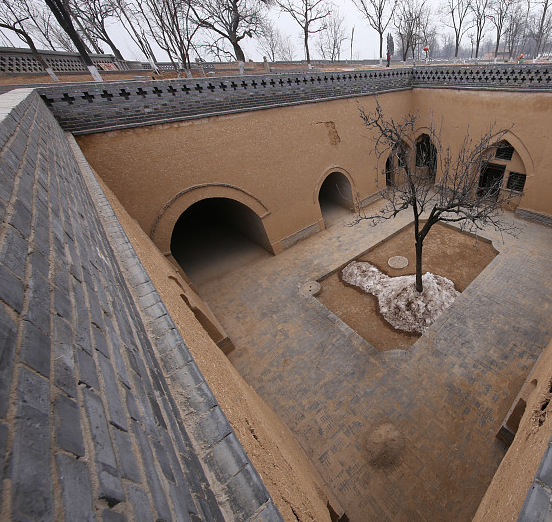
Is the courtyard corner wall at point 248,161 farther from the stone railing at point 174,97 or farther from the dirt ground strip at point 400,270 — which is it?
the dirt ground strip at point 400,270

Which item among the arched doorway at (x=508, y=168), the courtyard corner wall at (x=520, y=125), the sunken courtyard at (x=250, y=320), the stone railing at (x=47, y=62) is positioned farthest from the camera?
the stone railing at (x=47, y=62)

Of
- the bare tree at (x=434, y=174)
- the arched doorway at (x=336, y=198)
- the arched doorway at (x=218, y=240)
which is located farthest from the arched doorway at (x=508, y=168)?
the arched doorway at (x=218, y=240)

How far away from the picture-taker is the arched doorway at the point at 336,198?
35.1 feet

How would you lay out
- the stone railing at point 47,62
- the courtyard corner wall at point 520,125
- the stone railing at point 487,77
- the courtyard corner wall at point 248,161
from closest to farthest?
the courtyard corner wall at point 248,161, the stone railing at point 487,77, the courtyard corner wall at point 520,125, the stone railing at point 47,62

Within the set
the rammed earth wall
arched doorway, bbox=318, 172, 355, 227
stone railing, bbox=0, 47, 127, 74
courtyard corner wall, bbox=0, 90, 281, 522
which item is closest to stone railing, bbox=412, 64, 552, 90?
the rammed earth wall

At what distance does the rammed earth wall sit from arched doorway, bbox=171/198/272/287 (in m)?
3.03

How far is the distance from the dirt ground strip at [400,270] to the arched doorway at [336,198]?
2446 mm

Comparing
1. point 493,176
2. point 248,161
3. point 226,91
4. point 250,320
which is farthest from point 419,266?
point 493,176

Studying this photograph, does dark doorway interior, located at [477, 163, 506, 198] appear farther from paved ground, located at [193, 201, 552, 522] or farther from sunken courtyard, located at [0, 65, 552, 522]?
paved ground, located at [193, 201, 552, 522]

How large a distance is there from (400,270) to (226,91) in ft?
21.9

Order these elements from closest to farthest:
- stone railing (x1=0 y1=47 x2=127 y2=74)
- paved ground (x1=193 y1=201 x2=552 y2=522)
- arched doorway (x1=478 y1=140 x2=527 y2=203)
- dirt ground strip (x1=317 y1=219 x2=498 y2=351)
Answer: paved ground (x1=193 y1=201 x2=552 y2=522) < dirt ground strip (x1=317 y1=219 x2=498 y2=351) < arched doorway (x1=478 y1=140 x2=527 y2=203) < stone railing (x1=0 y1=47 x2=127 y2=74)

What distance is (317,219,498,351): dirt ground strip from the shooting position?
6223mm

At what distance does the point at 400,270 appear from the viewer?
7.82 metres

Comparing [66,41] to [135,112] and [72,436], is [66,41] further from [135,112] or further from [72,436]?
[72,436]
